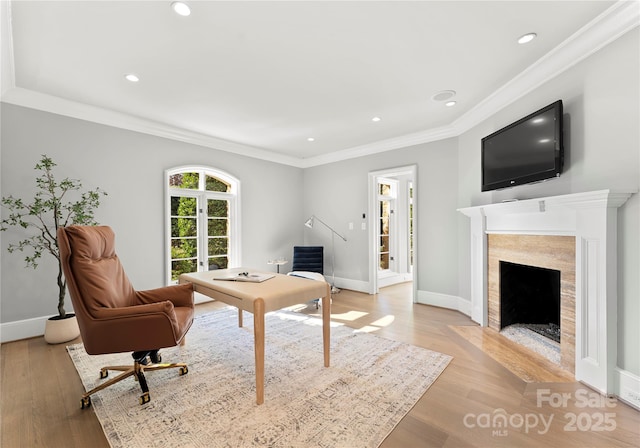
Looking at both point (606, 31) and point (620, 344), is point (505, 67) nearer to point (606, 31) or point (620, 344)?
point (606, 31)

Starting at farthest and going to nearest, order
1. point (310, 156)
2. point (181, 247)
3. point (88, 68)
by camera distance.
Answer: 1. point (310, 156)
2. point (181, 247)
3. point (88, 68)

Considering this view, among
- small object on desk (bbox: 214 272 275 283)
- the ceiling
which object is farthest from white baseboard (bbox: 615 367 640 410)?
small object on desk (bbox: 214 272 275 283)

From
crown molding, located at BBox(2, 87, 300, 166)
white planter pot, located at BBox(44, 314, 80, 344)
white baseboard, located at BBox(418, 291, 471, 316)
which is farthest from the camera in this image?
white baseboard, located at BBox(418, 291, 471, 316)

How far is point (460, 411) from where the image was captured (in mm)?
1796

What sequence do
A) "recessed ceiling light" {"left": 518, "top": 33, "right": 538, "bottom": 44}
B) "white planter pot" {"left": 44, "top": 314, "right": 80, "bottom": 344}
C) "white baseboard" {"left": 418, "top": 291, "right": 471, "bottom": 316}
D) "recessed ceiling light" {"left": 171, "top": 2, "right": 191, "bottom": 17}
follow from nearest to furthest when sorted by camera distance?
"recessed ceiling light" {"left": 171, "top": 2, "right": 191, "bottom": 17}
"recessed ceiling light" {"left": 518, "top": 33, "right": 538, "bottom": 44}
"white planter pot" {"left": 44, "top": 314, "right": 80, "bottom": 344}
"white baseboard" {"left": 418, "top": 291, "right": 471, "bottom": 316}

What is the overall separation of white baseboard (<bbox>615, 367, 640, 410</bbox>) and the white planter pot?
4483mm

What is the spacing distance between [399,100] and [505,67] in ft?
3.29

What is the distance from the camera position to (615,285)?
1942 millimetres

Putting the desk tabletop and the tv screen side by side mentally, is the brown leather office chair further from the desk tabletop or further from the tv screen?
the tv screen

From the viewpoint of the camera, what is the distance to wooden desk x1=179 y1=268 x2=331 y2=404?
189 centimetres

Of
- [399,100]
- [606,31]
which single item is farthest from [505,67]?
[399,100]

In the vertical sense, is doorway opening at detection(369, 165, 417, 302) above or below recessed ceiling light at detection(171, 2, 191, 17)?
below

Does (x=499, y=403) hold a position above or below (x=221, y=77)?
below

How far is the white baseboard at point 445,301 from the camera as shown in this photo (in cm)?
374
